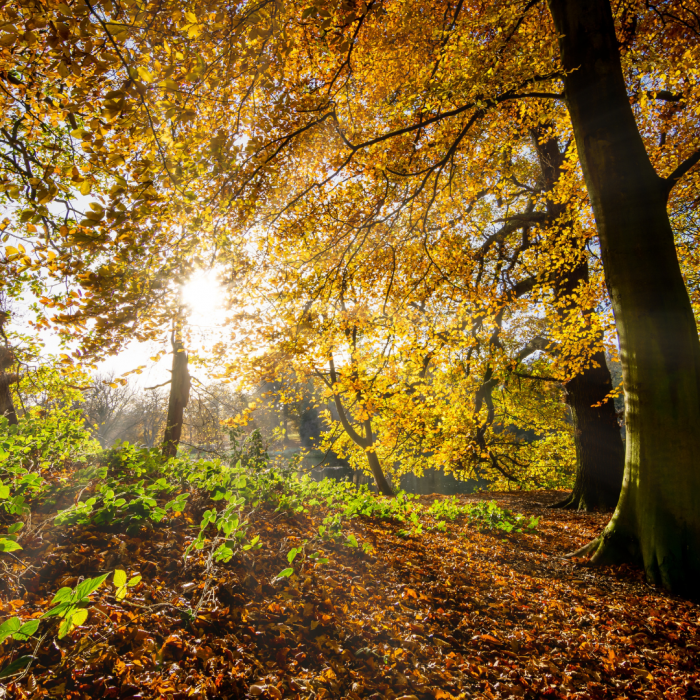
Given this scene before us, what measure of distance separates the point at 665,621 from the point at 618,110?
16.7ft

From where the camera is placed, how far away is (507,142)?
24.5 ft

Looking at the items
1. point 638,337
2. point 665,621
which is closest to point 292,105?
point 638,337

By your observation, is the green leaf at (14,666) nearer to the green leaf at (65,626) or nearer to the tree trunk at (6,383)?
the green leaf at (65,626)

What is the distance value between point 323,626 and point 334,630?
3.1 inches

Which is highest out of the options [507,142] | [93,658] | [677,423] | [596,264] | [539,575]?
[507,142]

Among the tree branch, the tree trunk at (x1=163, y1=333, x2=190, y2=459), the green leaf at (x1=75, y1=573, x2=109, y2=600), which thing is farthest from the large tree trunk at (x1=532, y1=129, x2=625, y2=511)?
the tree trunk at (x1=163, y1=333, x2=190, y2=459)

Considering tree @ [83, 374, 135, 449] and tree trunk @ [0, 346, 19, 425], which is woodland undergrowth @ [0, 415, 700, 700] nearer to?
tree trunk @ [0, 346, 19, 425]

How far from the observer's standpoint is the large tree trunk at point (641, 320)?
3520 millimetres

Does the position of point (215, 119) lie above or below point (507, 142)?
below

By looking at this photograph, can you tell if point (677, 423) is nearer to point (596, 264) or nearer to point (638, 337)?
point (638, 337)

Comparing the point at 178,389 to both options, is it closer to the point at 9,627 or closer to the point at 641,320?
the point at 9,627

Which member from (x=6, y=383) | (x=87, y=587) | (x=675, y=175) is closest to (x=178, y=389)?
(x=6, y=383)

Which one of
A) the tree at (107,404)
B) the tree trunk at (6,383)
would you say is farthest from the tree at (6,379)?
the tree at (107,404)

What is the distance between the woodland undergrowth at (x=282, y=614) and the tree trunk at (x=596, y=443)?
14.8 feet
